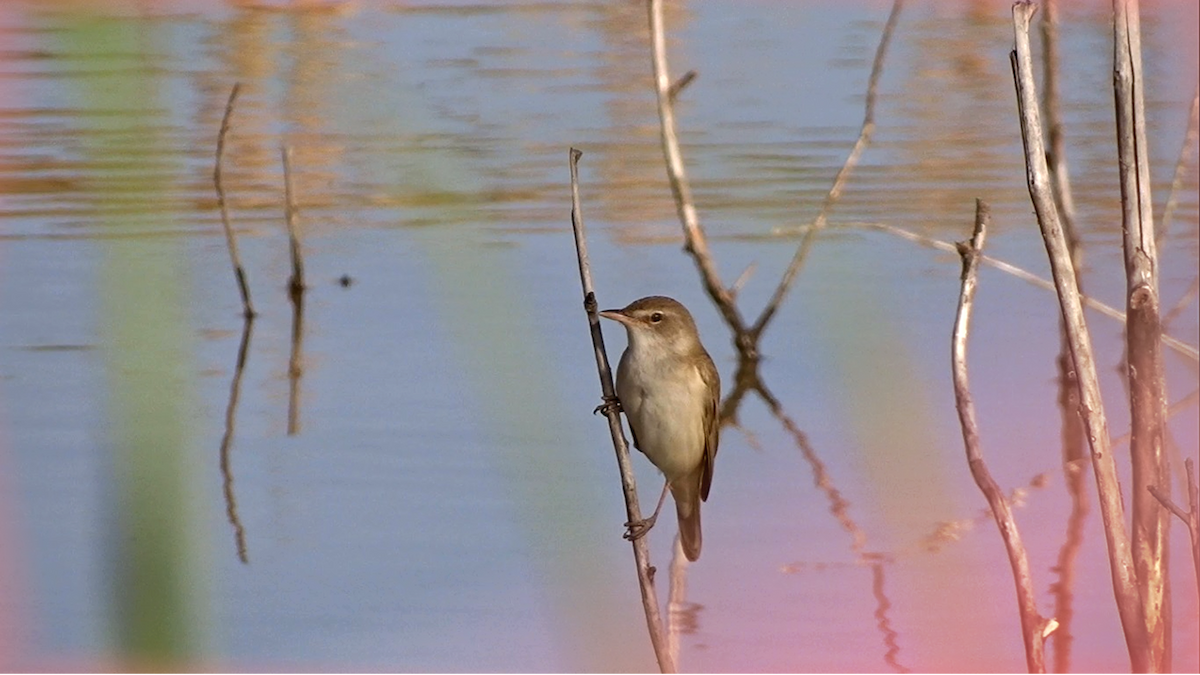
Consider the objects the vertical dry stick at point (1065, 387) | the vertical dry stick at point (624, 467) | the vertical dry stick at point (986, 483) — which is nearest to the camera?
the vertical dry stick at point (624, 467)

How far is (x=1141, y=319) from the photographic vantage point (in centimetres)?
308

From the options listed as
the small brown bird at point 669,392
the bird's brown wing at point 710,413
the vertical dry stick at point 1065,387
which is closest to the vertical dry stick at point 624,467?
the small brown bird at point 669,392

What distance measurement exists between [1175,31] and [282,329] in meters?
7.54

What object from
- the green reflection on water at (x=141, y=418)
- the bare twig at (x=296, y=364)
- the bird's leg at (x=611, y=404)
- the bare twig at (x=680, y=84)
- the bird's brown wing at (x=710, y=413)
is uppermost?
the green reflection on water at (x=141, y=418)

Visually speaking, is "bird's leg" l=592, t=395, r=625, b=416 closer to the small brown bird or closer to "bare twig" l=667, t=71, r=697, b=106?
the small brown bird

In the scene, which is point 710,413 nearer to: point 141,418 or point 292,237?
point 141,418

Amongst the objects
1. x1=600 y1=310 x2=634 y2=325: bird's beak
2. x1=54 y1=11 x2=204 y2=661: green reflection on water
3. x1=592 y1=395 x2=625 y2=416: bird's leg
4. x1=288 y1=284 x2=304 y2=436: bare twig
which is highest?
x1=54 y1=11 x2=204 y2=661: green reflection on water

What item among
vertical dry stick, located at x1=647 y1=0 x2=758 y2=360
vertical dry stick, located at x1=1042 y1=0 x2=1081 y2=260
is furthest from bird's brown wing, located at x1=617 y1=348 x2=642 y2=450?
vertical dry stick, located at x1=1042 y1=0 x2=1081 y2=260

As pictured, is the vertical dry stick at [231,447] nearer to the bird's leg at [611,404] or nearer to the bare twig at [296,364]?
the bare twig at [296,364]

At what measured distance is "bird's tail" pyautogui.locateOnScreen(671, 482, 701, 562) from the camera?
4.56 meters

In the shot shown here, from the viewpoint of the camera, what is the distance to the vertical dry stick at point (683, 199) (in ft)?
21.7

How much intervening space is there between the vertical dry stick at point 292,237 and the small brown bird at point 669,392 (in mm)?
3425

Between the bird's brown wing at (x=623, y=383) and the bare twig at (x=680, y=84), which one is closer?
the bird's brown wing at (x=623, y=383)

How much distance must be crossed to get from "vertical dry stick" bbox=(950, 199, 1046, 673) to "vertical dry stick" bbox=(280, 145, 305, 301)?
15.4ft
